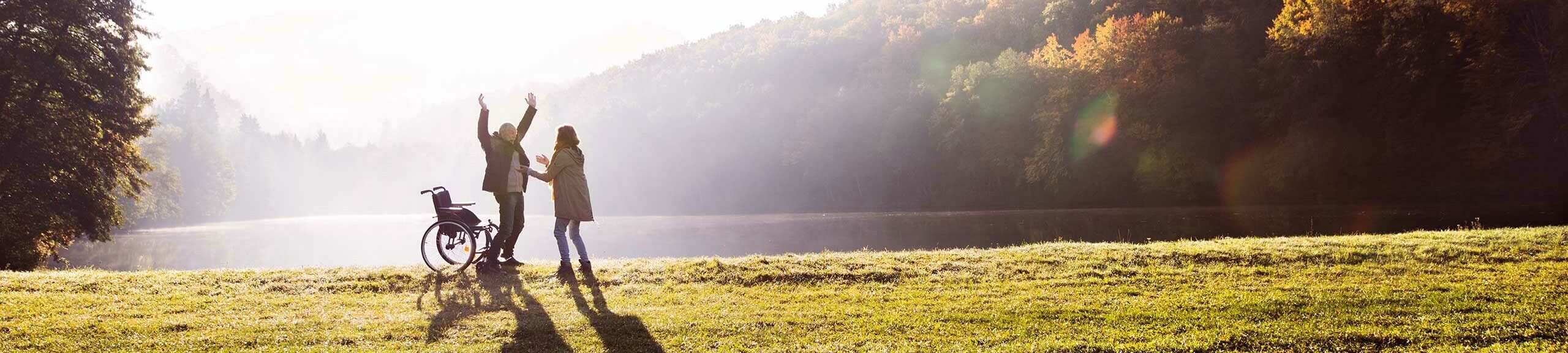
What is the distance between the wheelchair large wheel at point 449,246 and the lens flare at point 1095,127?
4199 cm

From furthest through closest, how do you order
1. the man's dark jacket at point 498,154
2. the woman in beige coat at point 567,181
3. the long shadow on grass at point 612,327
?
the man's dark jacket at point 498,154 < the woman in beige coat at point 567,181 < the long shadow on grass at point 612,327

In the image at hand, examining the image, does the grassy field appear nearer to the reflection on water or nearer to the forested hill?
the reflection on water

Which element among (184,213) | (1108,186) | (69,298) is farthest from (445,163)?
(69,298)

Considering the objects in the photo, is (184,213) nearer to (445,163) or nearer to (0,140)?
(0,140)

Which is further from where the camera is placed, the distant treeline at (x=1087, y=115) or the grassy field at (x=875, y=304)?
the distant treeline at (x=1087, y=115)

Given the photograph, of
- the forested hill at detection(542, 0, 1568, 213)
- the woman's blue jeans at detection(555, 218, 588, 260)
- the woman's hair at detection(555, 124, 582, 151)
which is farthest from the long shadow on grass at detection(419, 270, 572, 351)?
the forested hill at detection(542, 0, 1568, 213)

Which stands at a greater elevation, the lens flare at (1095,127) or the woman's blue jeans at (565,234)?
the lens flare at (1095,127)

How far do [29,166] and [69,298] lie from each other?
18.3 metres

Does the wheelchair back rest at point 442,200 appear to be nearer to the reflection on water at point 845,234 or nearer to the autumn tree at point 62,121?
the reflection on water at point 845,234

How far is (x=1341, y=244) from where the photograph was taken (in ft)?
42.2

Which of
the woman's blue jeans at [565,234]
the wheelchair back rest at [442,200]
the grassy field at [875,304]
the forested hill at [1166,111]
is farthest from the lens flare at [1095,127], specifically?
the wheelchair back rest at [442,200]

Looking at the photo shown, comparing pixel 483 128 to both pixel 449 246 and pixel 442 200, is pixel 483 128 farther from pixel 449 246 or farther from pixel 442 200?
pixel 449 246

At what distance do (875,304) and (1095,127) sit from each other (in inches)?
1713

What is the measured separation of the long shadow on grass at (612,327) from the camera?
22.6 ft
